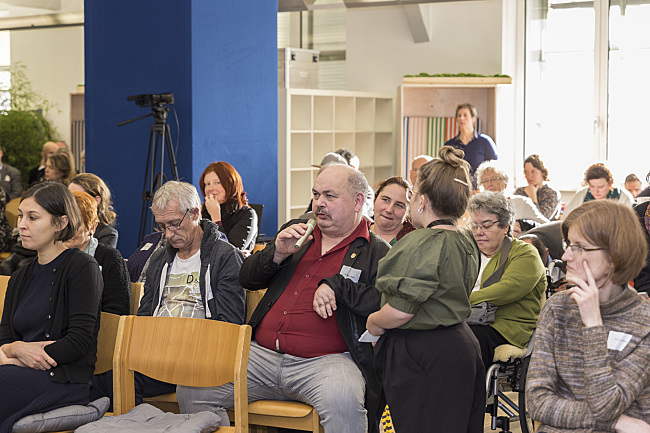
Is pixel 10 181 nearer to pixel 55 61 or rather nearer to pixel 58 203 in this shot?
pixel 55 61

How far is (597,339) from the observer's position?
206cm

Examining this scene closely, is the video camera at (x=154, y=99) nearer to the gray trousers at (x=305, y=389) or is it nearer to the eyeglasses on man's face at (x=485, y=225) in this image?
the eyeglasses on man's face at (x=485, y=225)

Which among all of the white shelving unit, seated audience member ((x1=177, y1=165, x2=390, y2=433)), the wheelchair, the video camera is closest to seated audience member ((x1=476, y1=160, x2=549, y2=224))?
the wheelchair

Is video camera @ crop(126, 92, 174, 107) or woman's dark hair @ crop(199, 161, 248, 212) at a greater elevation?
video camera @ crop(126, 92, 174, 107)

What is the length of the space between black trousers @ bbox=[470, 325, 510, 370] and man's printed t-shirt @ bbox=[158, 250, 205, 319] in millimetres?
1293

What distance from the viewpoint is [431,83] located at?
898cm

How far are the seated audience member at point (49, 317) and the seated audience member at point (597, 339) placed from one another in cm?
166

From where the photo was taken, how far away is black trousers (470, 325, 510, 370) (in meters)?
3.48

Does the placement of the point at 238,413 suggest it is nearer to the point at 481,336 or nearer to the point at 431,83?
the point at 481,336

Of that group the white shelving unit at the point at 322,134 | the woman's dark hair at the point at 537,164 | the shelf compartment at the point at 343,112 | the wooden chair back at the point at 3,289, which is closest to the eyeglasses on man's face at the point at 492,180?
the woman's dark hair at the point at 537,164

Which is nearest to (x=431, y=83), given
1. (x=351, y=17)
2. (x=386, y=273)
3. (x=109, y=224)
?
(x=351, y=17)

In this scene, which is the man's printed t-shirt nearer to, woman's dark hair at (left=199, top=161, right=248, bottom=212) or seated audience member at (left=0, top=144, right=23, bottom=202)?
woman's dark hair at (left=199, top=161, right=248, bottom=212)

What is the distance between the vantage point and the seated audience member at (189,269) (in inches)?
129

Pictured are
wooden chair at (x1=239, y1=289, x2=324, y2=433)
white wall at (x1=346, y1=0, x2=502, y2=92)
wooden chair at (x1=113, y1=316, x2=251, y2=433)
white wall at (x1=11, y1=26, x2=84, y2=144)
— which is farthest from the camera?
white wall at (x1=11, y1=26, x2=84, y2=144)
